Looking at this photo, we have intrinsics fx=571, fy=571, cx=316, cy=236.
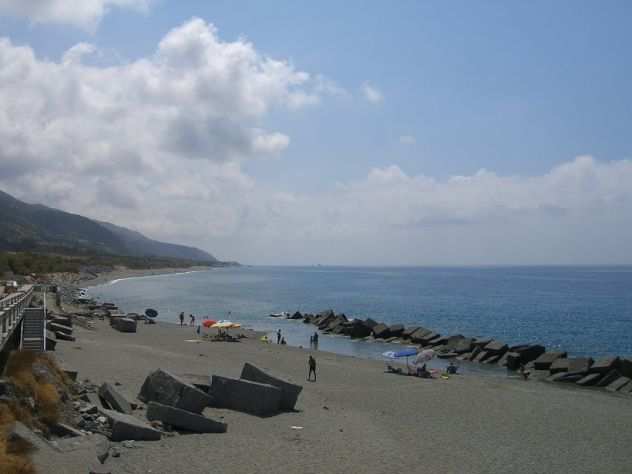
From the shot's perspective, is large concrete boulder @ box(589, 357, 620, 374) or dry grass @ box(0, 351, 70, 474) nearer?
dry grass @ box(0, 351, 70, 474)

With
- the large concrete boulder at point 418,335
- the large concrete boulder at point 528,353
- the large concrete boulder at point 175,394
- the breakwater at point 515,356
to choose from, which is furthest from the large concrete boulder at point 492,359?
the large concrete boulder at point 175,394

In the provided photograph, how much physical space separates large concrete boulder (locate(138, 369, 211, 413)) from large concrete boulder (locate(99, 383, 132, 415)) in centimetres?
88

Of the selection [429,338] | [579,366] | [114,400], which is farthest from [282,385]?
[429,338]

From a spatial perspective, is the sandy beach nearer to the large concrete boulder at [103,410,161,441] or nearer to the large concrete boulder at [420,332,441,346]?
the large concrete boulder at [103,410,161,441]

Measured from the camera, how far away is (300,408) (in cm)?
1806

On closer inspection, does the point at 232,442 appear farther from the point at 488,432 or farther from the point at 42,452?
the point at 488,432

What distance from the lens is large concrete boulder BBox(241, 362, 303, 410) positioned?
1745 centimetres

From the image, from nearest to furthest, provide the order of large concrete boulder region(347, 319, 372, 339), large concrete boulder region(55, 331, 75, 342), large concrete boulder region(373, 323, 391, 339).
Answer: large concrete boulder region(55, 331, 75, 342) → large concrete boulder region(373, 323, 391, 339) → large concrete boulder region(347, 319, 372, 339)

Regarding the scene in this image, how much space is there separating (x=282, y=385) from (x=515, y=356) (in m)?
21.9

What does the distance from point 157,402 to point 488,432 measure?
9.51 m

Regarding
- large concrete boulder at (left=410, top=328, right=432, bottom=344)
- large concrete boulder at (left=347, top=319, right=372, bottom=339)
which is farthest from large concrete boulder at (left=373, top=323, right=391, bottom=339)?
large concrete boulder at (left=410, top=328, right=432, bottom=344)

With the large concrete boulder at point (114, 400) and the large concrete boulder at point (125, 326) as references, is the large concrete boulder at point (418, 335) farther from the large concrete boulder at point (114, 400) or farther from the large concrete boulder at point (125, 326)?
the large concrete boulder at point (114, 400)

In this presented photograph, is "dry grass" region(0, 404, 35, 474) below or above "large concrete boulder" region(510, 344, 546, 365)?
above

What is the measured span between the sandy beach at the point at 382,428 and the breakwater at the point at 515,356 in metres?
2.60
